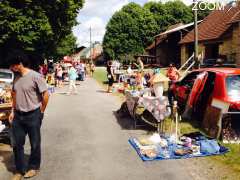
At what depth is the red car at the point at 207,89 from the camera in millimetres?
9071

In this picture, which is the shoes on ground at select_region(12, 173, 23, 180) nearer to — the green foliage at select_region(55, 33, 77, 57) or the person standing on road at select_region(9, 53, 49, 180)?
the person standing on road at select_region(9, 53, 49, 180)

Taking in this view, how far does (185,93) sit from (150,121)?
7.33ft

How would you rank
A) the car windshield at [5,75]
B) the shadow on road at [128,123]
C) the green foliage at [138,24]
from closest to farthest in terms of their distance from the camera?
the shadow on road at [128,123] < the car windshield at [5,75] < the green foliage at [138,24]

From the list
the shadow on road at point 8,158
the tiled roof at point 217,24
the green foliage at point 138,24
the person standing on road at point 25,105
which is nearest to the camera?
the person standing on road at point 25,105

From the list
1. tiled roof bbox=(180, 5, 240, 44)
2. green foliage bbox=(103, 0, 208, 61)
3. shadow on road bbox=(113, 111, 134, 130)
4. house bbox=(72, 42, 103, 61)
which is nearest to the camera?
shadow on road bbox=(113, 111, 134, 130)

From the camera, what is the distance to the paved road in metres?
6.56

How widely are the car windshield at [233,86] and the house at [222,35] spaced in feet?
72.9

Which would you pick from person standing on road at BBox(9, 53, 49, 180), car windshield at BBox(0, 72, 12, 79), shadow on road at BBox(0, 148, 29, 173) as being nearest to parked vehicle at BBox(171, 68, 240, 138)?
person standing on road at BBox(9, 53, 49, 180)

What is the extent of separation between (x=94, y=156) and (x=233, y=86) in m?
3.80

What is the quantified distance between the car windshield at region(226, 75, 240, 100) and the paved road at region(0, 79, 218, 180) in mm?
2427

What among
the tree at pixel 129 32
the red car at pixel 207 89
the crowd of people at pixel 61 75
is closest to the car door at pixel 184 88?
the red car at pixel 207 89

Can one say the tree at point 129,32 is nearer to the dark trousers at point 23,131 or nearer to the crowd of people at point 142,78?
the crowd of people at point 142,78

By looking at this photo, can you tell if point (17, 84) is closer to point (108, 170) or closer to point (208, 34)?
point (108, 170)

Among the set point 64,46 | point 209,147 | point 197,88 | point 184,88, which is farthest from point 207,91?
point 64,46
